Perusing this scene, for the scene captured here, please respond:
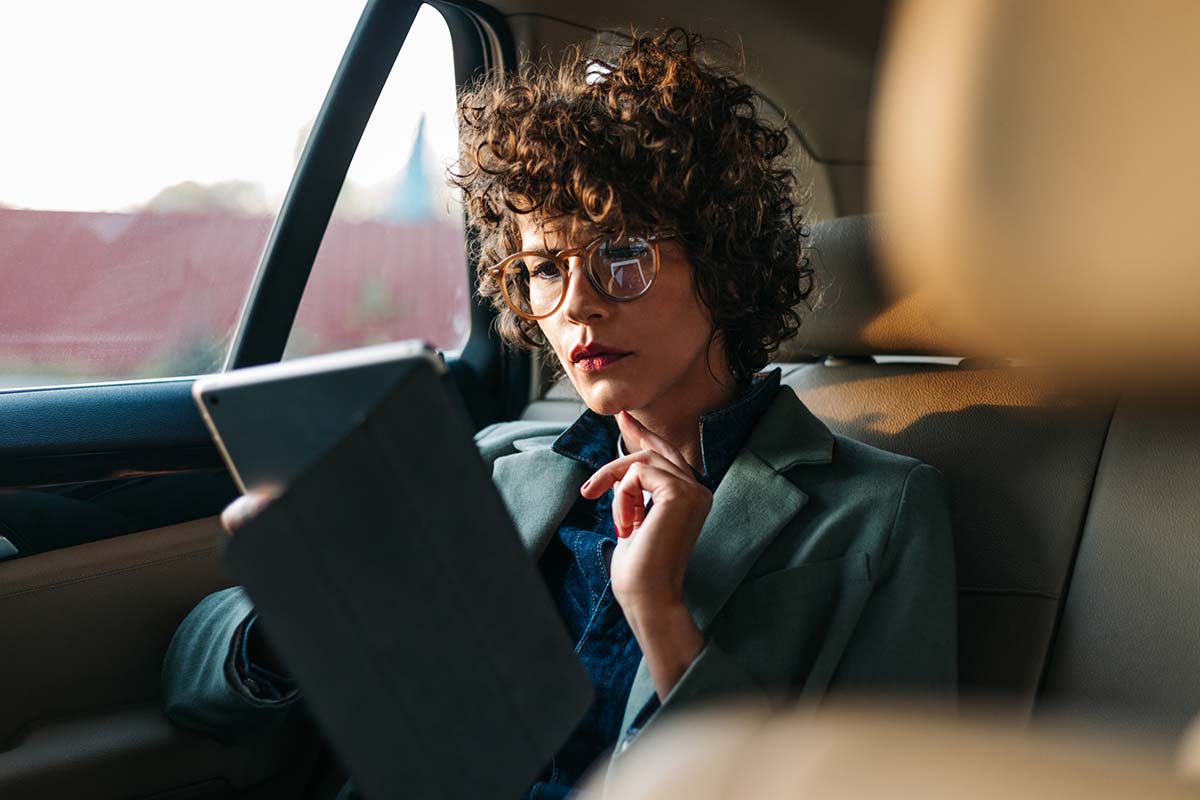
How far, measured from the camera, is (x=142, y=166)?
1.96 meters

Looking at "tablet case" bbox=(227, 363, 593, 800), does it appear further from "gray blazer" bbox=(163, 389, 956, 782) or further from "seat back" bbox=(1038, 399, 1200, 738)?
"seat back" bbox=(1038, 399, 1200, 738)

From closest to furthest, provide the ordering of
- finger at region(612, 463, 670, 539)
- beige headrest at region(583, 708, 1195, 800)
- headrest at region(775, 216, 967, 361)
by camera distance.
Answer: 1. beige headrest at region(583, 708, 1195, 800)
2. finger at region(612, 463, 670, 539)
3. headrest at region(775, 216, 967, 361)

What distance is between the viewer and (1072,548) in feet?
4.54

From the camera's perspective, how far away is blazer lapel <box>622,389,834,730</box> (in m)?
1.33

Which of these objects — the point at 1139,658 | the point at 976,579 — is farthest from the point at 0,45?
the point at 1139,658

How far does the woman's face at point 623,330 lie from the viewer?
1.44m

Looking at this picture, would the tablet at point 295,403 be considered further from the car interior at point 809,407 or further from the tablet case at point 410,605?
the car interior at point 809,407

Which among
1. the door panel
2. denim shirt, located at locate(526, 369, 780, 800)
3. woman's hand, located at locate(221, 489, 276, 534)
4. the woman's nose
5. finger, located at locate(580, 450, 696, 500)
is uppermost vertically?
woman's hand, located at locate(221, 489, 276, 534)

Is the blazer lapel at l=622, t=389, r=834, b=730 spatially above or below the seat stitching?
above

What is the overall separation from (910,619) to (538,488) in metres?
0.54

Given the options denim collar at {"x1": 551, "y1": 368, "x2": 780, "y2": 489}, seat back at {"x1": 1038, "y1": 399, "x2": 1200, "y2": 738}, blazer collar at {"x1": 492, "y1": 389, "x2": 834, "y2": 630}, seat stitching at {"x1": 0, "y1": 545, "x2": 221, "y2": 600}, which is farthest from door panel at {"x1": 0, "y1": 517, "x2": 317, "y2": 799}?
seat back at {"x1": 1038, "y1": 399, "x2": 1200, "y2": 738}

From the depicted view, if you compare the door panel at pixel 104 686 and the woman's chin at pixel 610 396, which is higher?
the woman's chin at pixel 610 396

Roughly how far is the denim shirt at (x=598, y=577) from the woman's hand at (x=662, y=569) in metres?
0.06

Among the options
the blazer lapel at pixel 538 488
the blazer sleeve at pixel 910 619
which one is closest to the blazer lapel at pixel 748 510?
the blazer sleeve at pixel 910 619
